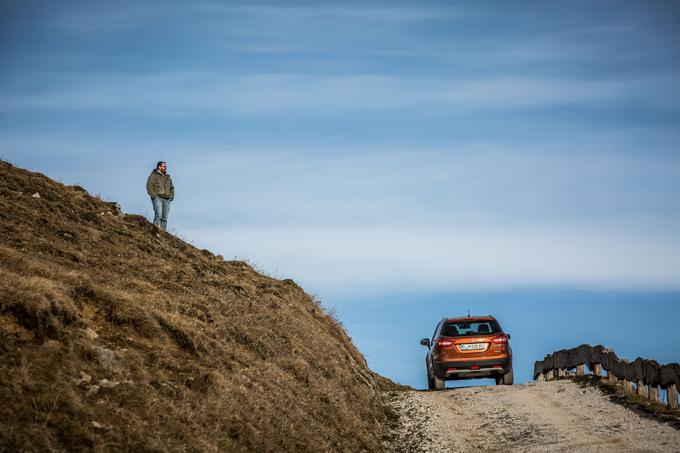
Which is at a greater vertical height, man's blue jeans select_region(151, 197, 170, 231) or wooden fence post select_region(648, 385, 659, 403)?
man's blue jeans select_region(151, 197, 170, 231)

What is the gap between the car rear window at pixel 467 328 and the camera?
70.1 ft

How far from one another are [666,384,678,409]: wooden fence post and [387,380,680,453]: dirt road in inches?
29.9

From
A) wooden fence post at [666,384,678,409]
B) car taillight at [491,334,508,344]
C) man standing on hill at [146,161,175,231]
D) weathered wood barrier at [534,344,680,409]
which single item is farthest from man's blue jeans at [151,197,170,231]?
wooden fence post at [666,384,678,409]

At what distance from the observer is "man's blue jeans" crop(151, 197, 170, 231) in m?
22.9

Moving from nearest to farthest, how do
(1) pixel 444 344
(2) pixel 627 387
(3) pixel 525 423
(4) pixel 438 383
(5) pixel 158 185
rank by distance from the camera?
(3) pixel 525 423, (2) pixel 627 387, (1) pixel 444 344, (4) pixel 438 383, (5) pixel 158 185

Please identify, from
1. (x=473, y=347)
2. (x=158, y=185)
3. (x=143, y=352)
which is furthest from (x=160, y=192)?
(x=143, y=352)

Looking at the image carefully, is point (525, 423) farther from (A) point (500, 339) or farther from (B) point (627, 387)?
(A) point (500, 339)

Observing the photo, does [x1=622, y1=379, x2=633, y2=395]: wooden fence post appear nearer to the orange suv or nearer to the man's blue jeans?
the orange suv

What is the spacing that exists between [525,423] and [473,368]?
586cm

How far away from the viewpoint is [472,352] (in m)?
21.0

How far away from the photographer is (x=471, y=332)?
21328mm

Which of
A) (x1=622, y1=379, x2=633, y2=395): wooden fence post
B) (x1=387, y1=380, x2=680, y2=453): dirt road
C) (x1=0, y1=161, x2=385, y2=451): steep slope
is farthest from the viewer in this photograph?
(x1=622, y1=379, x2=633, y2=395): wooden fence post

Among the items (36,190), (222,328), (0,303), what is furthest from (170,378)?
(36,190)

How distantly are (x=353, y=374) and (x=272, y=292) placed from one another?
321 centimetres
